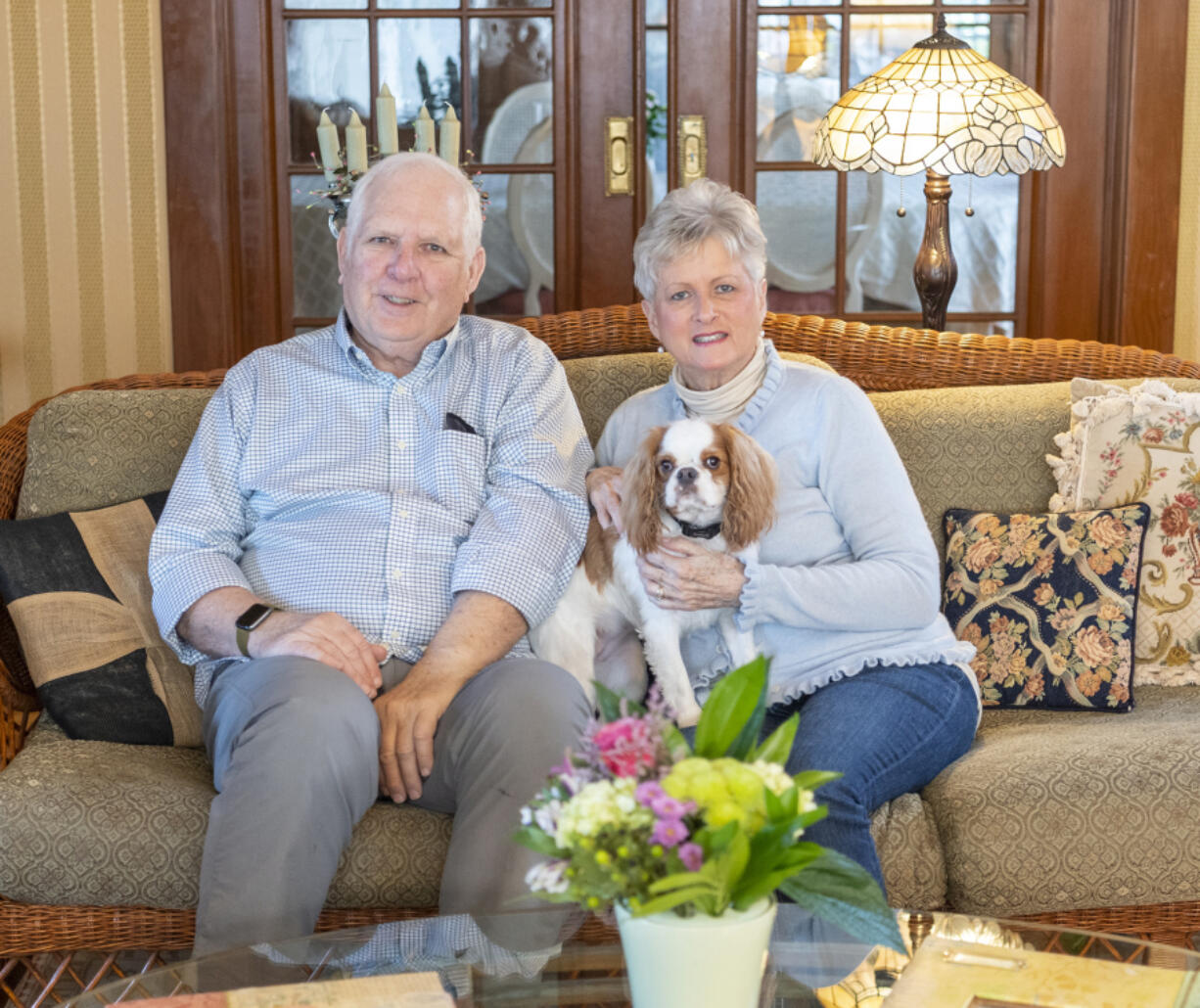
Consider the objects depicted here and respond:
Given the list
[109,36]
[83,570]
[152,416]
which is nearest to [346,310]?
[152,416]

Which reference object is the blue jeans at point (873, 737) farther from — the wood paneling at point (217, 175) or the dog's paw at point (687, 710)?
the wood paneling at point (217, 175)

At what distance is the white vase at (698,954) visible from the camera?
1.00 m

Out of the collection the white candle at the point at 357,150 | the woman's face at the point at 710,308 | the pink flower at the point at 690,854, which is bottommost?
the pink flower at the point at 690,854

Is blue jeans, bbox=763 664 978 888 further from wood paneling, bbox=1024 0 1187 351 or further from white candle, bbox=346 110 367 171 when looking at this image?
wood paneling, bbox=1024 0 1187 351

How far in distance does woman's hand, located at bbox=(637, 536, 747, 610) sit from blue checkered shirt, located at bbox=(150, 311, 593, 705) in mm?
158

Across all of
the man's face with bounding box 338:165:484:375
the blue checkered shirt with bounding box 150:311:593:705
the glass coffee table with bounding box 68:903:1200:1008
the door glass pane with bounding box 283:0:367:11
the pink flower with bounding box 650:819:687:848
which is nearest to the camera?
the pink flower with bounding box 650:819:687:848

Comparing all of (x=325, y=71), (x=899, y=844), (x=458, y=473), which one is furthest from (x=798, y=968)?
(x=325, y=71)

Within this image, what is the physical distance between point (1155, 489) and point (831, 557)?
63cm

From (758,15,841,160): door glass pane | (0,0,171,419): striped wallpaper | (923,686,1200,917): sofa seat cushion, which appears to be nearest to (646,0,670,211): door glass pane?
(758,15,841,160): door glass pane

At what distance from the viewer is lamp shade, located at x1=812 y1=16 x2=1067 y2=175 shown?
2.58 metres

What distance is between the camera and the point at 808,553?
1.97 metres

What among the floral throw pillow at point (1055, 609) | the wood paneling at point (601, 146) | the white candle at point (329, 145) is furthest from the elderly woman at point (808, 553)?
the wood paneling at point (601, 146)

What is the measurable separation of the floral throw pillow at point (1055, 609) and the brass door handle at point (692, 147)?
4.91ft

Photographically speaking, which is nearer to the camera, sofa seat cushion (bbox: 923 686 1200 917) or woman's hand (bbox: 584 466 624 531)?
sofa seat cushion (bbox: 923 686 1200 917)
